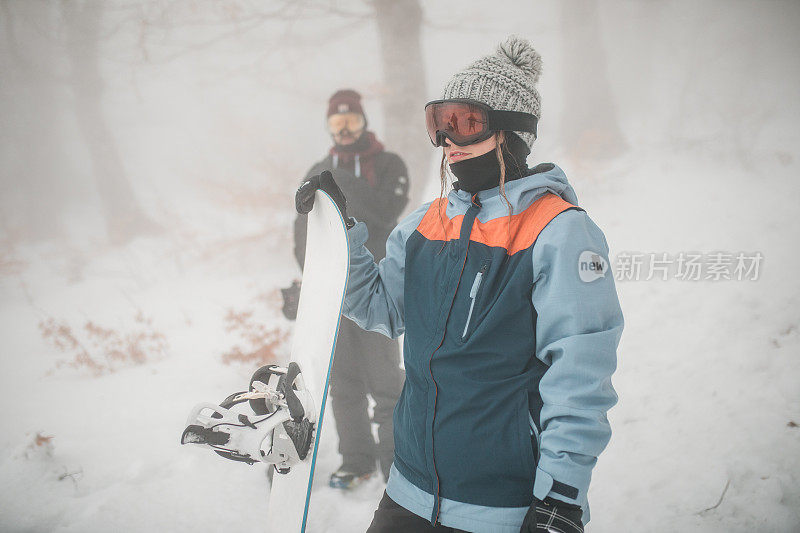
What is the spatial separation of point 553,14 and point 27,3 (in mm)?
8194

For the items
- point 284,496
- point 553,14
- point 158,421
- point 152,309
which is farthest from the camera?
point 553,14

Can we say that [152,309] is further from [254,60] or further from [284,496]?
[284,496]

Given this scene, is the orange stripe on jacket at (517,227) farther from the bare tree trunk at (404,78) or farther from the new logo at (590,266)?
the bare tree trunk at (404,78)

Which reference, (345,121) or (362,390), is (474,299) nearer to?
(362,390)

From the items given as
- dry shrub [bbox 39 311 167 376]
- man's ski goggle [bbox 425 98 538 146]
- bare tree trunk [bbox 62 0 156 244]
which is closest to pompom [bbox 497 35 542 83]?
man's ski goggle [bbox 425 98 538 146]

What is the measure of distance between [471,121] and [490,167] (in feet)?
0.48

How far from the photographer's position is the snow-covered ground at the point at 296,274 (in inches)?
97.3

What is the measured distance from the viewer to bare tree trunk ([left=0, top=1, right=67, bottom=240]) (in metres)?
6.39

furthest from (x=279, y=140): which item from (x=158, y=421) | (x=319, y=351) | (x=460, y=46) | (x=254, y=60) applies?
(x=319, y=351)

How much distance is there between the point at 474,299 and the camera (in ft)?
3.65

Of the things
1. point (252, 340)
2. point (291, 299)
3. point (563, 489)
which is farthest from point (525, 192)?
point (252, 340)

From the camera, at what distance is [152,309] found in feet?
18.8

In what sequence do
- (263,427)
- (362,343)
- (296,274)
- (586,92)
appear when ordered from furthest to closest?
(586,92)
(296,274)
(362,343)
(263,427)

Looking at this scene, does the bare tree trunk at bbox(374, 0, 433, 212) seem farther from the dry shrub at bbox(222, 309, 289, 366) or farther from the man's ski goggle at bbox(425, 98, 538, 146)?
the man's ski goggle at bbox(425, 98, 538, 146)
